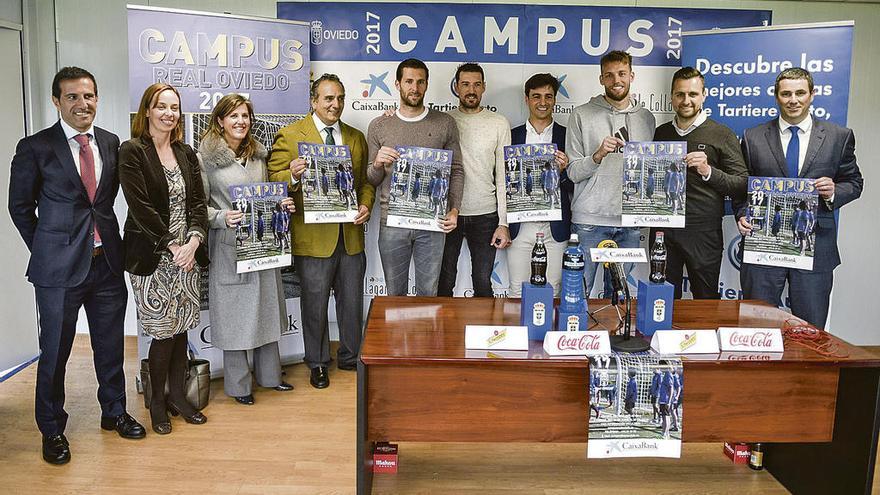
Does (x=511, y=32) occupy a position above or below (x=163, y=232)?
above

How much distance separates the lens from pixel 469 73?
14.6 ft

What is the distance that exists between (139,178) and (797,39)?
3.88 m

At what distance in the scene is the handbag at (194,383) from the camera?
3.91 metres

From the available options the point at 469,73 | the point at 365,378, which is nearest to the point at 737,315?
the point at 365,378

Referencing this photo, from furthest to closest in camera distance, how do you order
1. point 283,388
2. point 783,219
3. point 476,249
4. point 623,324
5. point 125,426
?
point 476,249, point 283,388, point 783,219, point 125,426, point 623,324

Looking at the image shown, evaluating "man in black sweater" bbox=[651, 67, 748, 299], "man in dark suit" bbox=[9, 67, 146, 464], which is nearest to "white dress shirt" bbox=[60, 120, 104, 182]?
"man in dark suit" bbox=[9, 67, 146, 464]

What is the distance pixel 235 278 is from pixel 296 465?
1.14 m

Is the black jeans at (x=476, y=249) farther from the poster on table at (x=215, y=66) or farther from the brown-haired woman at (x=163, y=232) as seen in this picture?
the brown-haired woman at (x=163, y=232)

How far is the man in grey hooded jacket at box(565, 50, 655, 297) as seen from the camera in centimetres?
426

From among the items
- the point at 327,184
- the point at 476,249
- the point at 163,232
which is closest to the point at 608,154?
the point at 476,249

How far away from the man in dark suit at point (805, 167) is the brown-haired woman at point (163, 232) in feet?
9.52

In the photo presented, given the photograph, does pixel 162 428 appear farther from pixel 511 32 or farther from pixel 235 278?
pixel 511 32

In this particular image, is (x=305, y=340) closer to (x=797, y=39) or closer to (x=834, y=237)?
(x=834, y=237)

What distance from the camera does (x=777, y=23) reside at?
5156 millimetres
